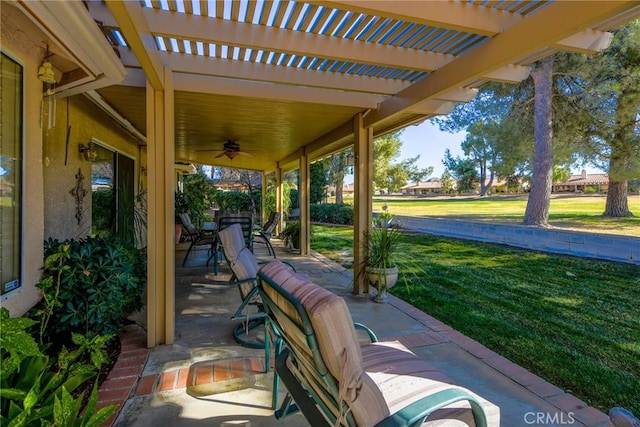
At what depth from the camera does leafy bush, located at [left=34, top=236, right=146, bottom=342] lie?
248cm

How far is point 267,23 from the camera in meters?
2.69

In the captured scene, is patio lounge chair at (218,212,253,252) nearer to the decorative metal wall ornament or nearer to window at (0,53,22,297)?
the decorative metal wall ornament

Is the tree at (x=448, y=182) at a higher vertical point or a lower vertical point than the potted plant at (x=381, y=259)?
higher

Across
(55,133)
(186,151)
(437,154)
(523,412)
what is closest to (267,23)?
(55,133)

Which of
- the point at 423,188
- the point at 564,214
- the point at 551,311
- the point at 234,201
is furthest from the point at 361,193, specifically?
the point at 423,188

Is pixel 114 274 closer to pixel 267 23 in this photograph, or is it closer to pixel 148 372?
pixel 148 372

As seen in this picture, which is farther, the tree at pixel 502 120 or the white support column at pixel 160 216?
the tree at pixel 502 120

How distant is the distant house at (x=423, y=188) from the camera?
58.1m

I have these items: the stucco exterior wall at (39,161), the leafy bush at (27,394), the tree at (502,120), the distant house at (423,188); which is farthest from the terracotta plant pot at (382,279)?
the distant house at (423,188)

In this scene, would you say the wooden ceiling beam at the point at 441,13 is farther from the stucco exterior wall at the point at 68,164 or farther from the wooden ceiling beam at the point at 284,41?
the stucco exterior wall at the point at 68,164

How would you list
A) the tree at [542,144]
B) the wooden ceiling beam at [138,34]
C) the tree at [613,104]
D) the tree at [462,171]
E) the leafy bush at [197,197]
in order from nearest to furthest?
the wooden ceiling beam at [138,34] < the tree at [613,104] < the tree at [542,144] < the leafy bush at [197,197] < the tree at [462,171]

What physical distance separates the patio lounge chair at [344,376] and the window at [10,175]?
155 centimetres

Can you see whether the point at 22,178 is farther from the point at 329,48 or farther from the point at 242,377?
the point at 329,48

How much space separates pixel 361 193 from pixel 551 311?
8.70ft
